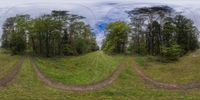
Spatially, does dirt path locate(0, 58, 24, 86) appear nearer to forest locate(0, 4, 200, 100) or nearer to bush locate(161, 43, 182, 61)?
forest locate(0, 4, 200, 100)

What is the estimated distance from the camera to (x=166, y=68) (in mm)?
64000

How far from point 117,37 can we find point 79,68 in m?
20.8

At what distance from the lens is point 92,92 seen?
3616 centimetres

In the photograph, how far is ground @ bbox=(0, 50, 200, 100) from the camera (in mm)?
33312

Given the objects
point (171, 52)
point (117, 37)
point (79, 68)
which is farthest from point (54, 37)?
point (171, 52)

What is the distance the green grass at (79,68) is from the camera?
43344 millimetres

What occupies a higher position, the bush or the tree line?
the tree line

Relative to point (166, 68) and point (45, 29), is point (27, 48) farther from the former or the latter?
point (166, 68)

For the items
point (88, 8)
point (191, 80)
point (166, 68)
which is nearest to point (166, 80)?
point (191, 80)

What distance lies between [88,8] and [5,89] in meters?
14.6

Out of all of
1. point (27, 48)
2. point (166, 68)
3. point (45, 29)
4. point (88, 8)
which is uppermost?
point (88, 8)

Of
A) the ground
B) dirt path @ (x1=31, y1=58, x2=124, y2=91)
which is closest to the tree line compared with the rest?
dirt path @ (x1=31, y1=58, x2=124, y2=91)

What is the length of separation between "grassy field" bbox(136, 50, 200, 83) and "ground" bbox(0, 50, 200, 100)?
9.06 meters

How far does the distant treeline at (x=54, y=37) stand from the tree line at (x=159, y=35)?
11882 mm
